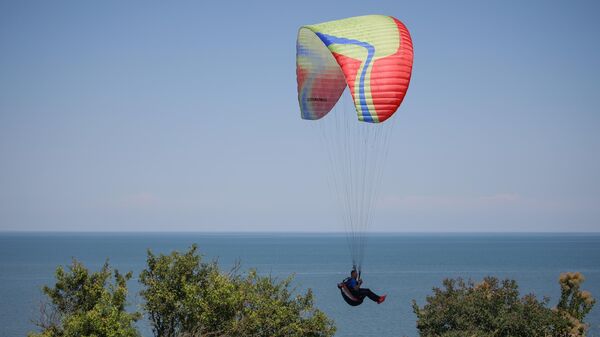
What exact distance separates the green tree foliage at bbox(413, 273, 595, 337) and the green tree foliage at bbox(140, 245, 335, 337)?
10.4 metres

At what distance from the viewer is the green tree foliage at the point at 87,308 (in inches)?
890

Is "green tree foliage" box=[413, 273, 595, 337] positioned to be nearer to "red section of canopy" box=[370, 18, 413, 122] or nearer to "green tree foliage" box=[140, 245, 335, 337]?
"green tree foliage" box=[140, 245, 335, 337]

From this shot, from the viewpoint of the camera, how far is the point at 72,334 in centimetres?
2269

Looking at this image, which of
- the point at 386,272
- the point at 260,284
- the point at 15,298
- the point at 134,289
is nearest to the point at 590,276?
the point at 386,272

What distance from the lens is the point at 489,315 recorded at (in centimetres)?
3531

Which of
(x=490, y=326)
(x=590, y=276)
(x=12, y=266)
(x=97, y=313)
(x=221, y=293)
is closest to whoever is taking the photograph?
(x=97, y=313)

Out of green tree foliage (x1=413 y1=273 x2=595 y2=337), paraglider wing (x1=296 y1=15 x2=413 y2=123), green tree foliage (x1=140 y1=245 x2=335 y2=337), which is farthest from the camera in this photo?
green tree foliage (x1=413 y1=273 x2=595 y2=337)

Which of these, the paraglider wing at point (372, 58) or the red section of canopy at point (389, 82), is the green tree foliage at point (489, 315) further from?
the paraglider wing at point (372, 58)

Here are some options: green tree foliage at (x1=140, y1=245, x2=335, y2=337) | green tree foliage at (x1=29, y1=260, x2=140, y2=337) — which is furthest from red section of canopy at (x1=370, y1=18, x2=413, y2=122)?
green tree foliage at (x1=29, y1=260, x2=140, y2=337)

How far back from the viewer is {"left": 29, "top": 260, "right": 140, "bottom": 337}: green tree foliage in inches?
890

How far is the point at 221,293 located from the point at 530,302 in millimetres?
18225

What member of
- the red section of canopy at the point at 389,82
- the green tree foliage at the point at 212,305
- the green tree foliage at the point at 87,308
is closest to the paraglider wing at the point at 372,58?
the red section of canopy at the point at 389,82

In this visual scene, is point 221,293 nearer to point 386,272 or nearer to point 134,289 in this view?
point 134,289

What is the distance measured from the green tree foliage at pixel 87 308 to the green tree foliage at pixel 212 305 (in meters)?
2.11
